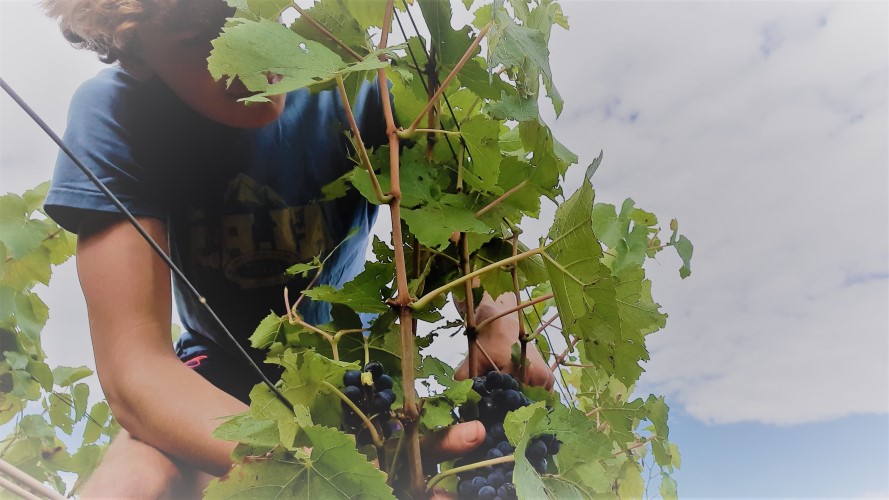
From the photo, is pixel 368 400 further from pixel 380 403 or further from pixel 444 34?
pixel 444 34

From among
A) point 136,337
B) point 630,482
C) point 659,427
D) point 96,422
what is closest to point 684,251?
point 659,427

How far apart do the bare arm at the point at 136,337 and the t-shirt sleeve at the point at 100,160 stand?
0.02m

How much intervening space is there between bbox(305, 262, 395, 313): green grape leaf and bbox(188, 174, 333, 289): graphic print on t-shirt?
0.87 feet

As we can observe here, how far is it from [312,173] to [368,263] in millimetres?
318

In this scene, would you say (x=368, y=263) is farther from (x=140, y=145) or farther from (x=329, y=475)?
(x=140, y=145)

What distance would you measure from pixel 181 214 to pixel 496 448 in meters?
0.47

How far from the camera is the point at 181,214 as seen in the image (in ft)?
2.34

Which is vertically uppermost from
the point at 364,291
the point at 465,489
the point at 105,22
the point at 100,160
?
the point at 105,22

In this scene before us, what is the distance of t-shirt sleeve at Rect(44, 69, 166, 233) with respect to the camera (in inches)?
26.1

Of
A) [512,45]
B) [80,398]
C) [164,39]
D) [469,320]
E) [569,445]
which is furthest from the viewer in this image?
[80,398]

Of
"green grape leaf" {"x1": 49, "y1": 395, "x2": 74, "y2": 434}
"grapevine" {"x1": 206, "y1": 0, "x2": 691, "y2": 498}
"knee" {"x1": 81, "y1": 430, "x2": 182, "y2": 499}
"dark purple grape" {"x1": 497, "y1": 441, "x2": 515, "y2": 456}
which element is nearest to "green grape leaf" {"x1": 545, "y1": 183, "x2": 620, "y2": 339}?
"grapevine" {"x1": 206, "y1": 0, "x2": 691, "y2": 498}

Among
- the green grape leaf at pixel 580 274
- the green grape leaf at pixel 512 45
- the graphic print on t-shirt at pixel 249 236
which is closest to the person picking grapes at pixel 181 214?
the graphic print on t-shirt at pixel 249 236

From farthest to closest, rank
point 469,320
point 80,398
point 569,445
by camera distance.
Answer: point 80,398, point 469,320, point 569,445

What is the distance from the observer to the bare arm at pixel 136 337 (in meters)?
0.65
